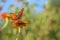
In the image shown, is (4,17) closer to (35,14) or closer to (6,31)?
(6,31)

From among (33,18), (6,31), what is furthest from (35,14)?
(6,31)

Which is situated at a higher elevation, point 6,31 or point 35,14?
point 35,14

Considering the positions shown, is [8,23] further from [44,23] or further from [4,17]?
[44,23]

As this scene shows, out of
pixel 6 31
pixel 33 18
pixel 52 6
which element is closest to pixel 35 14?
pixel 33 18

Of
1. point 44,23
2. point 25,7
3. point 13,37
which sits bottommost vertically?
point 13,37

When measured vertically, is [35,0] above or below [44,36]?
above
